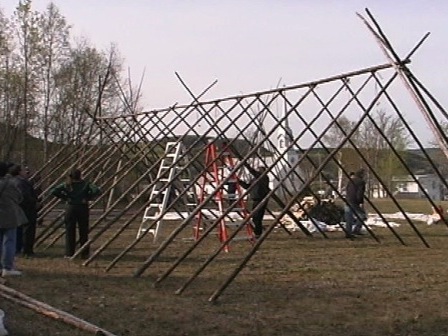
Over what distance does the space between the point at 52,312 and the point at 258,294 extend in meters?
2.80

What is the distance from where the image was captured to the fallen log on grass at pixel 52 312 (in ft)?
23.4

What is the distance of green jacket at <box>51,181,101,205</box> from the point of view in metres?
13.2

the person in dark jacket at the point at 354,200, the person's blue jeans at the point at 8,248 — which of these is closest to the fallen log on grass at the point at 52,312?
the person's blue jeans at the point at 8,248

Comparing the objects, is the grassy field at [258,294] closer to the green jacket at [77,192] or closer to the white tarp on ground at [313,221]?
the green jacket at [77,192]

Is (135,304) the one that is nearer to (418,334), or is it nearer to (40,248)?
(418,334)

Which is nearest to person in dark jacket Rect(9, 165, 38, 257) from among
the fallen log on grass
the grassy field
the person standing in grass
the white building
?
the grassy field

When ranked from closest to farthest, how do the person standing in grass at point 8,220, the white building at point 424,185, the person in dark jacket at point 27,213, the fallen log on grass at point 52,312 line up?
the fallen log on grass at point 52,312, the person standing in grass at point 8,220, the person in dark jacket at point 27,213, the white building at point 424,185

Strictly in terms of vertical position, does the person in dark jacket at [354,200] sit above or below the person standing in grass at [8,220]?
above

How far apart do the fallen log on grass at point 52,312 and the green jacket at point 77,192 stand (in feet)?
12.8

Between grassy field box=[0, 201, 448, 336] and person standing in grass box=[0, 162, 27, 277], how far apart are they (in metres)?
0.33

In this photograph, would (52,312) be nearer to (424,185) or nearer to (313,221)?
(313,221)

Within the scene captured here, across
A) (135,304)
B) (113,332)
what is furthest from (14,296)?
(113,332)

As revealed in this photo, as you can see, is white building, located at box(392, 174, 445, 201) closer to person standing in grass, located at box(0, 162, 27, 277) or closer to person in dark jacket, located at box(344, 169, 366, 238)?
person in dark jacket, located at box(344, 169, 366, 238)

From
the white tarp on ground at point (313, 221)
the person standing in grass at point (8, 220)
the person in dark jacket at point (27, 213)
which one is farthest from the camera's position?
the white tarp on ground at point (313, 221)
